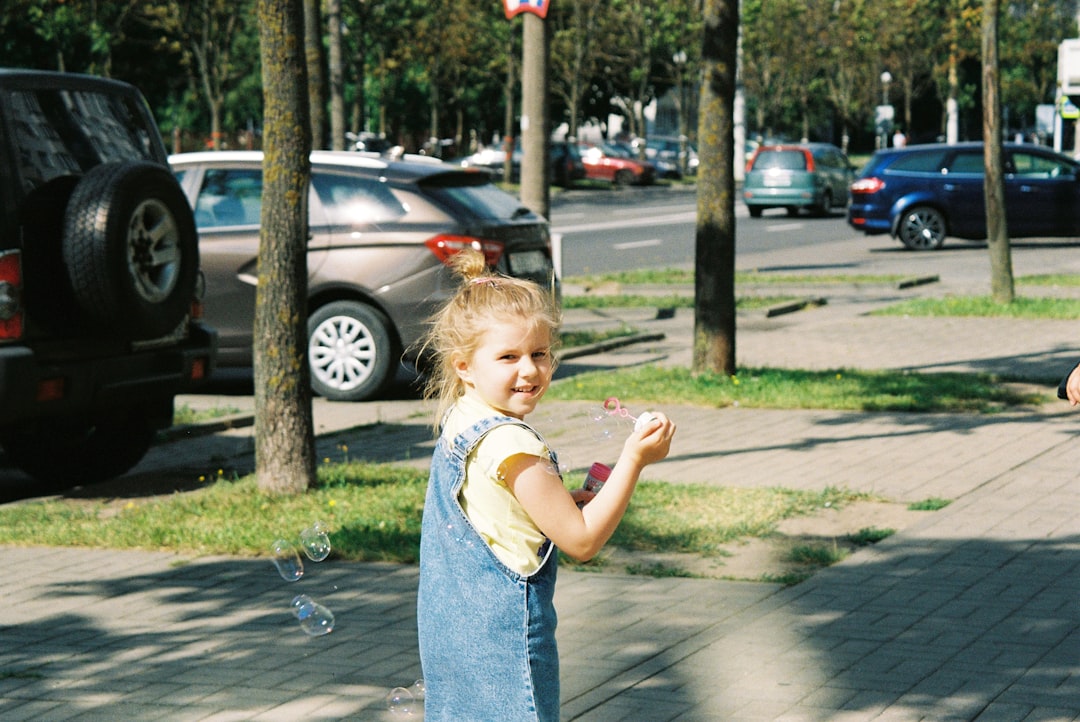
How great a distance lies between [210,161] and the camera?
39.3 ft

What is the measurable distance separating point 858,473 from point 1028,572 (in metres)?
2.13

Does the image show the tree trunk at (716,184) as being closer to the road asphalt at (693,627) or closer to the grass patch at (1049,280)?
the road asphalt at (693,627)

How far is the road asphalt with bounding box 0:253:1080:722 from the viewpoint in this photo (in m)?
4.67

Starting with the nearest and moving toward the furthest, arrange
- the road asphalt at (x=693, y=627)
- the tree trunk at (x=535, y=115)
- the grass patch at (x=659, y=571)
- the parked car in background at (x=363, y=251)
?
the road asphalt at (x=693, y=627), the grass patch at (x=659, y=571), the parked car in background at (x=363, y=251), the tree trunk at (x=535, y=115)

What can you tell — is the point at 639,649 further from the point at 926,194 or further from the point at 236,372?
the point at 926,194

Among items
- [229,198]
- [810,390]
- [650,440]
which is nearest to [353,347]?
[229,198]

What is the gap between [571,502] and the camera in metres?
2.79

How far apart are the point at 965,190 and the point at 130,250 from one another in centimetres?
2011

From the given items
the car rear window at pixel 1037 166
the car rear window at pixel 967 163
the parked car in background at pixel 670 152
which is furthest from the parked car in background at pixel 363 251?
Answer: the parked car in background at pixel 670 152

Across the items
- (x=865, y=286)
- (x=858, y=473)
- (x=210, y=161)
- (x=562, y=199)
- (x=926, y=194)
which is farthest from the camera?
(x=562, y=199)

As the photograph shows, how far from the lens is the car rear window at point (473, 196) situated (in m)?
11.5

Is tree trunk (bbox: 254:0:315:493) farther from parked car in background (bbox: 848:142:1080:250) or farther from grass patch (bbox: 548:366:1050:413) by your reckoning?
parked car in background (bbox: 848:142:1080:250)

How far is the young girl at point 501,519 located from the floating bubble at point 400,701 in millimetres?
786

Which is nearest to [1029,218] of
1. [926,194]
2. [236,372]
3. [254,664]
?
[926,194]
